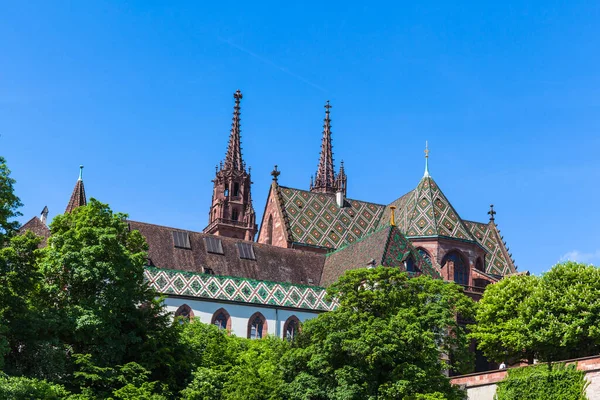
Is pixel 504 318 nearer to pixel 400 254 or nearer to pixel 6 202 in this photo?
pixel 400 254

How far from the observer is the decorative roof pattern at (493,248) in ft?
232

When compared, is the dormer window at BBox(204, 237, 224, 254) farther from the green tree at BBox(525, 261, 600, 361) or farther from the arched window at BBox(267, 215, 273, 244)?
the green tree at BBox(525, 261, 600, 361)

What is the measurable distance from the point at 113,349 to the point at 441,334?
572 inches

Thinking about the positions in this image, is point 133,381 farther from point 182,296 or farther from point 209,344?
point 182,296

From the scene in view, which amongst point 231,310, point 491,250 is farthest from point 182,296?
point 491,250

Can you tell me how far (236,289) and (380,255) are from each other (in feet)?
29.8

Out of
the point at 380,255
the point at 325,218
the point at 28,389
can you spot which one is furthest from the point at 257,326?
the point at 28,389

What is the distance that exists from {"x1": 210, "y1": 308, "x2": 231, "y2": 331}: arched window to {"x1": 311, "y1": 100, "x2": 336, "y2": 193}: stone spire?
48465 millimetres

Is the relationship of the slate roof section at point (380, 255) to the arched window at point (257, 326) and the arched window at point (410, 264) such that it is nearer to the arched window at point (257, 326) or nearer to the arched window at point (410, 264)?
the arched window at point (410, 264)

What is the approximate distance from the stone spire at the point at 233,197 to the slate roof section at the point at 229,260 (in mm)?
33112

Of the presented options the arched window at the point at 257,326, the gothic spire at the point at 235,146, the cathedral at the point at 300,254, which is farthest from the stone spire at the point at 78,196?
the gothic spire at the point at 235,146

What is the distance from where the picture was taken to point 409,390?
36.4m

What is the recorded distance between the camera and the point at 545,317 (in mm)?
45906

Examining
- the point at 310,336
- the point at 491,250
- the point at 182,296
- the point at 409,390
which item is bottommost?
the point at 409,390
